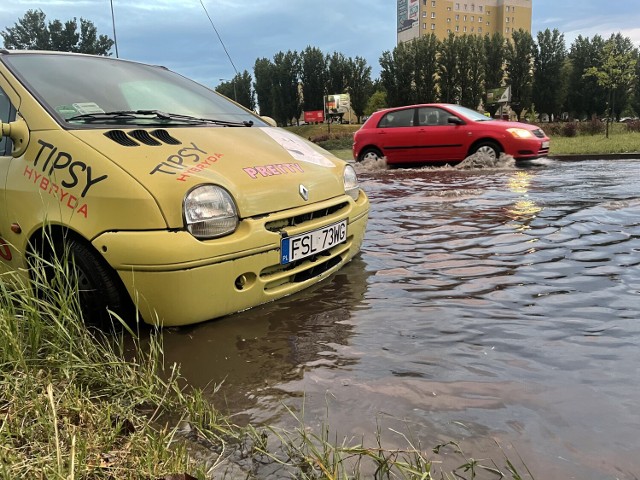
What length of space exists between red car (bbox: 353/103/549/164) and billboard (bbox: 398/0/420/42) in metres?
96.1

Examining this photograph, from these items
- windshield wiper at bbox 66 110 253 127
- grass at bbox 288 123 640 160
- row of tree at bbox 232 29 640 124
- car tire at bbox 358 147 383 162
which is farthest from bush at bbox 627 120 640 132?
windshield wiper at bbox 66 110 253 127

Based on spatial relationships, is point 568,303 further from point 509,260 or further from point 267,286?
point 267,286

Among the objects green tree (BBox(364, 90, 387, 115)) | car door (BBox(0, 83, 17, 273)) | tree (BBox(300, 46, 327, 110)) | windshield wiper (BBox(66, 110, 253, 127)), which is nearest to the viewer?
car door (BBox(0, 83, 17, 273))

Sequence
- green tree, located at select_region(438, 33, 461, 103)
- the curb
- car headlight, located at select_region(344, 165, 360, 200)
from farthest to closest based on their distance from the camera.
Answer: green tree, located at select_region(438, 33, 461, 103) → the curb → car headlight, located at select_region(344, 165, 360, 200)

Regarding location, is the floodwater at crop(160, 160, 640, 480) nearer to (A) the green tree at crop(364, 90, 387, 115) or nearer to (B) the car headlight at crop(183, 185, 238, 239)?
(B) the car headlight at crop(183, 185, 238, 239)

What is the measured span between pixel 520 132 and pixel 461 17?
104351 mm

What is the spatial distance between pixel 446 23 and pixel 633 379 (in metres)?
111

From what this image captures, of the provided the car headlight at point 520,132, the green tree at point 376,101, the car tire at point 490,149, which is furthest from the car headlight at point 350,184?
the green tree at point 376,101

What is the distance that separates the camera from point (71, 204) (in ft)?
8.42

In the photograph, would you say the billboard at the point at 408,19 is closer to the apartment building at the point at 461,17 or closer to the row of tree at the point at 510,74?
the apartment building at the point at 461,17

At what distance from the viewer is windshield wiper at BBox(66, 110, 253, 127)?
297 centimetres

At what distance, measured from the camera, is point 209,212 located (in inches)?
102

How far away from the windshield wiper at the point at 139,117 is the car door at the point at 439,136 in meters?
A: 8.12

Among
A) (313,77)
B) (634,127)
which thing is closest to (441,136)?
(634,127)
